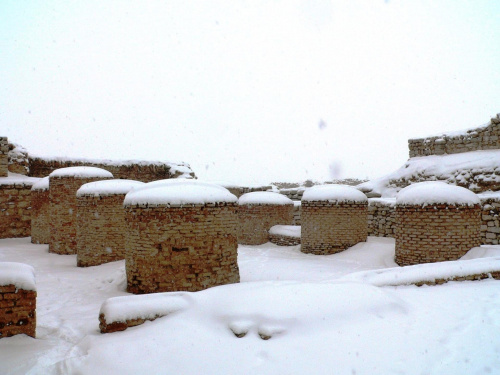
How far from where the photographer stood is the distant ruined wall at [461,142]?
13.2m

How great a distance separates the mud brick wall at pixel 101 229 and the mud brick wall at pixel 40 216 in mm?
4615

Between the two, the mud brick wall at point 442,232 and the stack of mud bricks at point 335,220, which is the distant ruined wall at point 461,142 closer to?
the stack of mud bricks at point 335,220

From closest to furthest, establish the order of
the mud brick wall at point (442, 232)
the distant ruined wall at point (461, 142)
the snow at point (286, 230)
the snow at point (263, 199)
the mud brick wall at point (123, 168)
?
the mud brick wall at point (442, 232) → the snow at point (286, 230) → the distant ruined wall at point (461, 142) → the snow at point (263, 199) → the mud brick wall at point (123, 168)

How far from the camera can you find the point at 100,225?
28.8ft

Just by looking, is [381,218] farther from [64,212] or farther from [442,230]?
[64,212]

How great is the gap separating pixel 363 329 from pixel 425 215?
5.15 metres

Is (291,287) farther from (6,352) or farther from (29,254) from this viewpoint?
(29,254)

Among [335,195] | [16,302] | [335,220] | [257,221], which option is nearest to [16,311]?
[16,302]

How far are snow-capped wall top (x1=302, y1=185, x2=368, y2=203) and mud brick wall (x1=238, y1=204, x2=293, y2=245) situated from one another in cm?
303

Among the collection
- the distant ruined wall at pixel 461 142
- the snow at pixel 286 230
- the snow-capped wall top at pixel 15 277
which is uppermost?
the distant ruined wall at pixel 461 142

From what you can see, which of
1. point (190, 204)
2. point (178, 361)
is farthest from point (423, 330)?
point (190, 204)

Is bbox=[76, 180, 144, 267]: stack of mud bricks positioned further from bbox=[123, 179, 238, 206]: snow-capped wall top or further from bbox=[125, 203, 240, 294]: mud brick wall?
bbox=[125, 203, 240, 294]: mud brick wall

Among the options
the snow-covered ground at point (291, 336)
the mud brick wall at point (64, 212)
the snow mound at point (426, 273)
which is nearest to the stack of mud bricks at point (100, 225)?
the mud brick wall at point (64, 212)

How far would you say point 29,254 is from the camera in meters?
10.8
